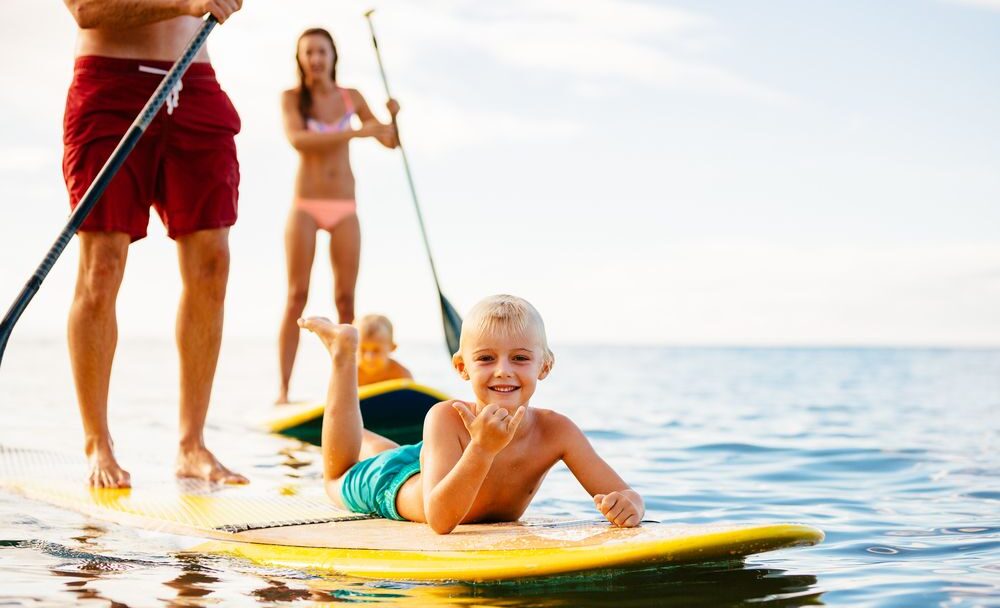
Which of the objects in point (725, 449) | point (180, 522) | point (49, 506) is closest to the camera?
point (180, 522)

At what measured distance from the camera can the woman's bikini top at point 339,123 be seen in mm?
7184

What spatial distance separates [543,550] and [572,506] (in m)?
1.86

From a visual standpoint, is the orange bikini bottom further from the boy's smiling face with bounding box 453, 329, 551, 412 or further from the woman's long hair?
the boy's smiling face with bounding box 453, 329, 551, 412

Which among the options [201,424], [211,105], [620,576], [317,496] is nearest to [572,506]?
[317,496]

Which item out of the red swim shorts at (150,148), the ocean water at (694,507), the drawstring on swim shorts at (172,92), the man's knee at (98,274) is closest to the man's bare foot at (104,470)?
the ocean water at (694,507)

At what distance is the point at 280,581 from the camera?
300cm

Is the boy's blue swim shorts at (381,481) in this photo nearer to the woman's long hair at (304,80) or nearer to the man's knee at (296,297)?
the man's knee at (296,297)

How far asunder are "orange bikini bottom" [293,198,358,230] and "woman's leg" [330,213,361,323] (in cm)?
3

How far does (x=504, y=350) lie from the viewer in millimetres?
3139

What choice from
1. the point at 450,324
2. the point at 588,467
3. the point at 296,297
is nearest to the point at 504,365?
the point at 588,467

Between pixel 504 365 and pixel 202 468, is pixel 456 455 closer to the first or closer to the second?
pixel 504 365

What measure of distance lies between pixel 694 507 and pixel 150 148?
2.57 m

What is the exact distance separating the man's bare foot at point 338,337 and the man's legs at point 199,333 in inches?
21.1

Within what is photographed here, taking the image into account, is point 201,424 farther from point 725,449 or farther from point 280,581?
point 725,449
